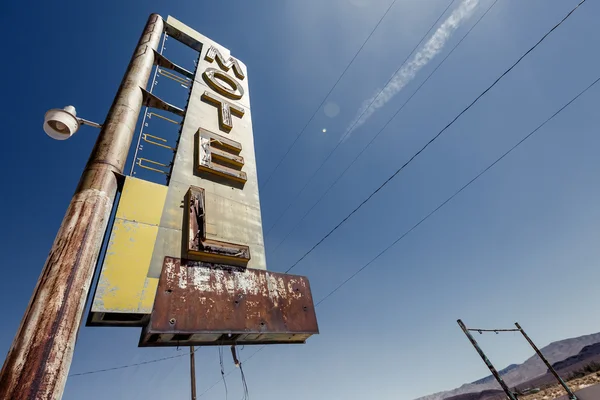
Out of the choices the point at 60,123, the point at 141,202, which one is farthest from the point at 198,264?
the point at 60,123

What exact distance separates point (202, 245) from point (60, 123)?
3.00m

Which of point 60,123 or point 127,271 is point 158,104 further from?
point 127,271

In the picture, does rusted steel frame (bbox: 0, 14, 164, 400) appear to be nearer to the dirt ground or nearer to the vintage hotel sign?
the vintage hotel sign

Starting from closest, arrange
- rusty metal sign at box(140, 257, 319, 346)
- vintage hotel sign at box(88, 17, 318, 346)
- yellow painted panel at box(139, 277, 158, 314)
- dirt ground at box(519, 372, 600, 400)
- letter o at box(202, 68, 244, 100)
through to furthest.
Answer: rusty metal sign at box(140, 257, 319, 346) → vintage hotel sign at box(88, 17, 318, 346) → yellow painted panel at box(139, 277, 158, 314) → letter o at box(202, 68, 244, 100) → dirt ground at box(519, 372, 600, 400)

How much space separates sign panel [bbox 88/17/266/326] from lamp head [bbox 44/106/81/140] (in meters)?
1.49

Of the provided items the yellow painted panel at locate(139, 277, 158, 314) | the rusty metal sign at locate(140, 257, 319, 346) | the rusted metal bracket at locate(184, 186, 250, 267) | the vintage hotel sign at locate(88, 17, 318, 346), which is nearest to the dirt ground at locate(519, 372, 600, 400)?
the rusty metal sign at locate(140, 257, 319, 346)

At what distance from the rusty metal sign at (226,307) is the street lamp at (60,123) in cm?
255

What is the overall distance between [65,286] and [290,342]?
12.6ft

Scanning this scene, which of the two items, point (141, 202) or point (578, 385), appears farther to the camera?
point (578, 385)

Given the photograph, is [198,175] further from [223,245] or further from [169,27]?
[169,27]

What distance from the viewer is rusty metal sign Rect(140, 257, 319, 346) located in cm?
396

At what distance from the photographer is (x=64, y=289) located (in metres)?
3.10

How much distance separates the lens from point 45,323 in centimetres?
282

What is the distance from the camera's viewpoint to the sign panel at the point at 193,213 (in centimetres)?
447
